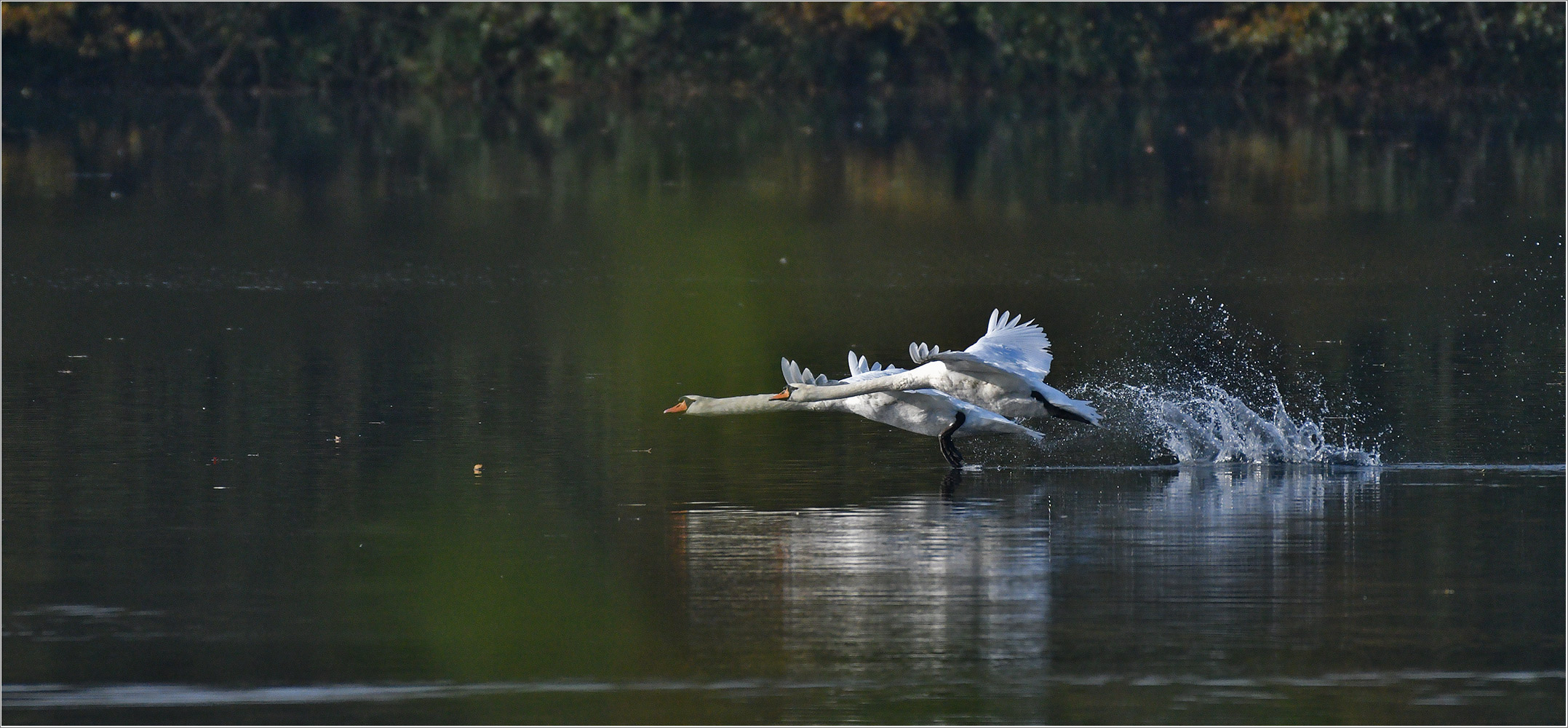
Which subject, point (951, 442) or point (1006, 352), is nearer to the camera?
point (951, 442)

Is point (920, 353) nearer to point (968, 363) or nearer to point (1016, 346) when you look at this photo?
point (968, 363)

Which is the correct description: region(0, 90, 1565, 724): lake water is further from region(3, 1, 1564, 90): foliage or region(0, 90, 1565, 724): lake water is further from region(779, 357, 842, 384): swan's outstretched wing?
region(3, 1, 1564, 90): foliage

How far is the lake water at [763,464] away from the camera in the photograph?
862 cm

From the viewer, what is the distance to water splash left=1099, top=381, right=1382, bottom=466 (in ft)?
42.2

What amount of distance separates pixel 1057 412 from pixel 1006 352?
56 centimetres

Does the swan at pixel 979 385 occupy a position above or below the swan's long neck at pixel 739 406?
above

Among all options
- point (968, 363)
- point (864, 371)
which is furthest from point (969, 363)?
point (864, 371)

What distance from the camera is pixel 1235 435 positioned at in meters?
13.1

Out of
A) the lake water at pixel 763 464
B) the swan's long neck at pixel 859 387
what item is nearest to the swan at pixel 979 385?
the swan's long neck at pixel 859 387

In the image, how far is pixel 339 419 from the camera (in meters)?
14.0

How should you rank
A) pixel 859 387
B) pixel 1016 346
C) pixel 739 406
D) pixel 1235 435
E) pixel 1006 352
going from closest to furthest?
pixel 859 387 < pixel 739 406 < pixel 1235 435 < pixel 1006 352 < pixel 1016 346

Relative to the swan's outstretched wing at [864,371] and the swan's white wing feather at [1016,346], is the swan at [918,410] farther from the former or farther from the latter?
the swan's white wing feather at [1016,346]

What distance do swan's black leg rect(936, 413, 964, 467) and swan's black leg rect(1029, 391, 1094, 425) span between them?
414mm

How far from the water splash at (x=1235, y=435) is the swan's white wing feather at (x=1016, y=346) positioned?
0.70m
